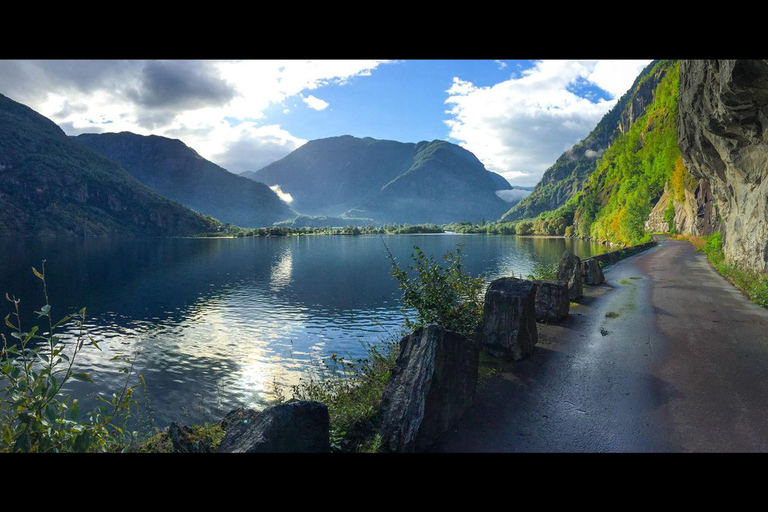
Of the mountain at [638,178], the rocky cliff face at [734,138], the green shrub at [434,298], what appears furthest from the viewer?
the mountain at [638,178]

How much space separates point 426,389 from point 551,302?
31.6ft

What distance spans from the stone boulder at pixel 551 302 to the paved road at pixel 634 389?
0.45m

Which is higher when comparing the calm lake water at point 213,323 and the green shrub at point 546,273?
the green shrub at point 546,273

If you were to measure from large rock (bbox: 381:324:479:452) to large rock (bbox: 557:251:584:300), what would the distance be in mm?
12713

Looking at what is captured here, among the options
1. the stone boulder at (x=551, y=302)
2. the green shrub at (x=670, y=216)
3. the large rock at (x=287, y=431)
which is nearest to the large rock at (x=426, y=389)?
the large rock at (x=287, y=431)

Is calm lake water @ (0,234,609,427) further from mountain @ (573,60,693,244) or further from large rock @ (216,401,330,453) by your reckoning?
mountain @ (573,60,693,244)

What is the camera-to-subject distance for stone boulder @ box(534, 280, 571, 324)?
14.6 m

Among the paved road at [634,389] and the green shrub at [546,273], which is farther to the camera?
the green shrub at [546,273]

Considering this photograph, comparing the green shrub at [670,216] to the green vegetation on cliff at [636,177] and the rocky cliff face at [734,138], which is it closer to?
the green vegetation on cliff at [636,177]

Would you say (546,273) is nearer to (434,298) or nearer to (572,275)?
(572,275)

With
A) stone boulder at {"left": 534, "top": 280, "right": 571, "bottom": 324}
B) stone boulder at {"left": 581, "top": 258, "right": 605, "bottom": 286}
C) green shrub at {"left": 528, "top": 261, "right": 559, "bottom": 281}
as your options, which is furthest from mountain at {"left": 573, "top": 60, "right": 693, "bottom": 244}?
stone boulder at {"left": 534, "top": 280, "right": 571, "bottom": 324}

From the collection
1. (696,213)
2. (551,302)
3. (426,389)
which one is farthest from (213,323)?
(696,213)

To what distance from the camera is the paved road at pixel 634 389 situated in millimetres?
6766
